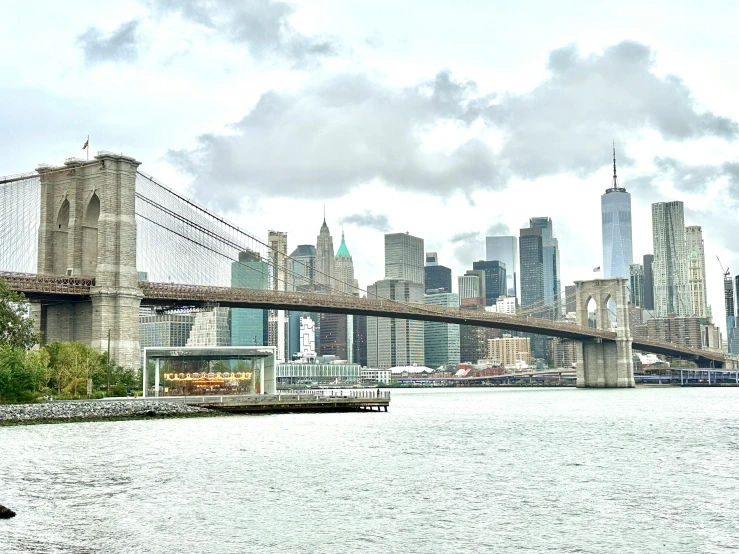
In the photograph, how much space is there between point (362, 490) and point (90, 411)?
1208 inches

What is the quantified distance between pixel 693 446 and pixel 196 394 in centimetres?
3983

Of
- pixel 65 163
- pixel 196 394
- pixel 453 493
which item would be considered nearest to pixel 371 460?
pixel 453 493

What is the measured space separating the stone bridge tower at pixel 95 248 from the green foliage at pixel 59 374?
349cm

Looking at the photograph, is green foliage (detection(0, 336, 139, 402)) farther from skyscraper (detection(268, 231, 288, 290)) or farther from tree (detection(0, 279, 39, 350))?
skyscraper (detection(268, 231, 288, 290))

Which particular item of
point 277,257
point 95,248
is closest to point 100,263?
point 95,248

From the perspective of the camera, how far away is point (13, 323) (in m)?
69.8

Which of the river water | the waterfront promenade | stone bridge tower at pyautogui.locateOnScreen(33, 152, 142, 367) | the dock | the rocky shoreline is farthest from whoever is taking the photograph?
stone bridge tower at pyautogui.locateOnScreen(33, 152, 142, 367)

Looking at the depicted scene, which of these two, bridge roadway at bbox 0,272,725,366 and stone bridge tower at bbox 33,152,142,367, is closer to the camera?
bridge roadway at bbox 0,272,725,366

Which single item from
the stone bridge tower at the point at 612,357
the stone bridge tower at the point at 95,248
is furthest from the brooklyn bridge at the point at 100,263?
the stone bridge tower at the point at 612,357

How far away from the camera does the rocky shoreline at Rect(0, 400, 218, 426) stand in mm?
55188

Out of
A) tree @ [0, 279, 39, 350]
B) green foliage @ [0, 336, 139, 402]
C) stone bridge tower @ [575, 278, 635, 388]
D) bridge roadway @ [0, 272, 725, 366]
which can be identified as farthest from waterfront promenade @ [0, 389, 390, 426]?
stone bridge tower @ [575, 278, 635, 388]

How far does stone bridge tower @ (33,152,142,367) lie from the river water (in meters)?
24.4

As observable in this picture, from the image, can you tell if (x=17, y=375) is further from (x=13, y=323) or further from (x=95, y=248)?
(x=95, y=248)

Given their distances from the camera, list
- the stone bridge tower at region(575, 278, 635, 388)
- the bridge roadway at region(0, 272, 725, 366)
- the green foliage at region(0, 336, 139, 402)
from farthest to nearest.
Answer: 1. the stone bridge tower at region(575, 278, 635, 388)
2. the bridge roadway at region(0, 272, 725, 366)
3. the green foliage at region(0, 336, 139, 402)
